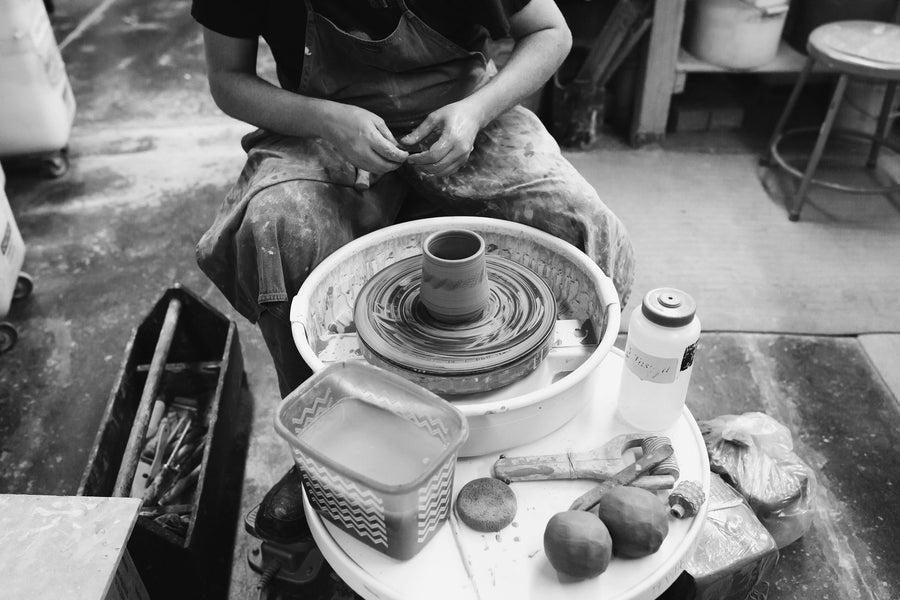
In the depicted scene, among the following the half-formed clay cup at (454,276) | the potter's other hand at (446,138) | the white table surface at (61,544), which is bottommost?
the white table surface at (61,544)

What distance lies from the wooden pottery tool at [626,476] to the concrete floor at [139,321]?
69 cm

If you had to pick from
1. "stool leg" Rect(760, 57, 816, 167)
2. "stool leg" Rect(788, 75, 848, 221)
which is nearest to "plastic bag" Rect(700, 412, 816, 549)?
"stool leg" Rect(788, 75, 848, 221)

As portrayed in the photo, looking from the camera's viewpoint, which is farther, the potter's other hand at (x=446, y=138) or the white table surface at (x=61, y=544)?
the potter's other hand at (x=446, y=138)

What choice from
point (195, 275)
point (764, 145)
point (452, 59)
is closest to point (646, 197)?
point (764, 145)

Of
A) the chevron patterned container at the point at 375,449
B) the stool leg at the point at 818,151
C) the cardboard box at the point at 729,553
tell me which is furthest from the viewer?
the stool leg at the point at 818,151

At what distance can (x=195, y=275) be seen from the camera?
275cm

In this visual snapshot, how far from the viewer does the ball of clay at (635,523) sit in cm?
110

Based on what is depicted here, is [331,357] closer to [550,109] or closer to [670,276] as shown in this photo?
[670,276]

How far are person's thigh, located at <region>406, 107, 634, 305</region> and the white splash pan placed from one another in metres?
0.06

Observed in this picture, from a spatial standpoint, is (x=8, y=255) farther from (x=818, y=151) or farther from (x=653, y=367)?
(x=818, y=151)

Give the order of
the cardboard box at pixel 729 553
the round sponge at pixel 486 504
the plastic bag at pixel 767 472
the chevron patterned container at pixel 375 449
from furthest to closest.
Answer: the plastic bag at pixel 767 472 → the cardboard box at pixel 729 553 → the round sponge at pixel 486 504 → the chevron patterned container at pixel 375 449

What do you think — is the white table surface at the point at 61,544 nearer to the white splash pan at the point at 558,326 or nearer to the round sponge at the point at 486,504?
the white splash pan at the point at 558,326

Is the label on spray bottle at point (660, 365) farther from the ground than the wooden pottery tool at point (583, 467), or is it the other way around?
the label on spray bottle at point (660, 365)

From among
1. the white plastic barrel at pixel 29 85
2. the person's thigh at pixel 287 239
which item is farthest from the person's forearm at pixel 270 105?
the white plastic barrel at pixel 29 85
